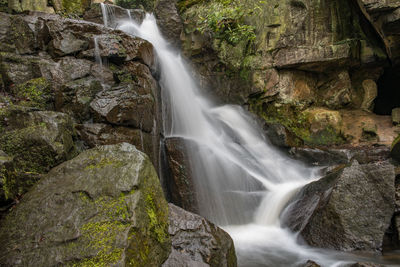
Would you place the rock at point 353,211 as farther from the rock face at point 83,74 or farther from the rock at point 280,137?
the rock at point 280,137

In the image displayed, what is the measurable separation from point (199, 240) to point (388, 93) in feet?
53.2

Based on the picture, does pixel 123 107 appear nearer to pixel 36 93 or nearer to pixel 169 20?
pixel 36 93

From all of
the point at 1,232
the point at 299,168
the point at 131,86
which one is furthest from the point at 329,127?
the point at 1,232

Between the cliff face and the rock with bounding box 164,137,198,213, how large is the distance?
5702 mm

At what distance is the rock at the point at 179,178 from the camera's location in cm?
575

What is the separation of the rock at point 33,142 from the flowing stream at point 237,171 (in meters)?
3.00

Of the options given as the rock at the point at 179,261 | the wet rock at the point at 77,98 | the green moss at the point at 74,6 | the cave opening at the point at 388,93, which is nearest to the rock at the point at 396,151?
the rock at the point at 179,261

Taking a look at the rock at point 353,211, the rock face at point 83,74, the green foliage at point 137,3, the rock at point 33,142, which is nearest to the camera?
the rock at point 33,142

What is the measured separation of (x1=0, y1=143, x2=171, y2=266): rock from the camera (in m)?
2.18

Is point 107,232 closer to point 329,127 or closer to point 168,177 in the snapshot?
point 168,177

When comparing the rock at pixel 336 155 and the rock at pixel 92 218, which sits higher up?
the rock at pixel 92 218

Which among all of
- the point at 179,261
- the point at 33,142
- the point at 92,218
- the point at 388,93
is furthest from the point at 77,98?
the point at 388,93

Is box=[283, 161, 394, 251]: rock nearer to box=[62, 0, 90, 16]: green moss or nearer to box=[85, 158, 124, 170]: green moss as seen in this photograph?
box=[85, 158, 124, 170]: green moss

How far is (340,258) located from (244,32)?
8.00 metres
